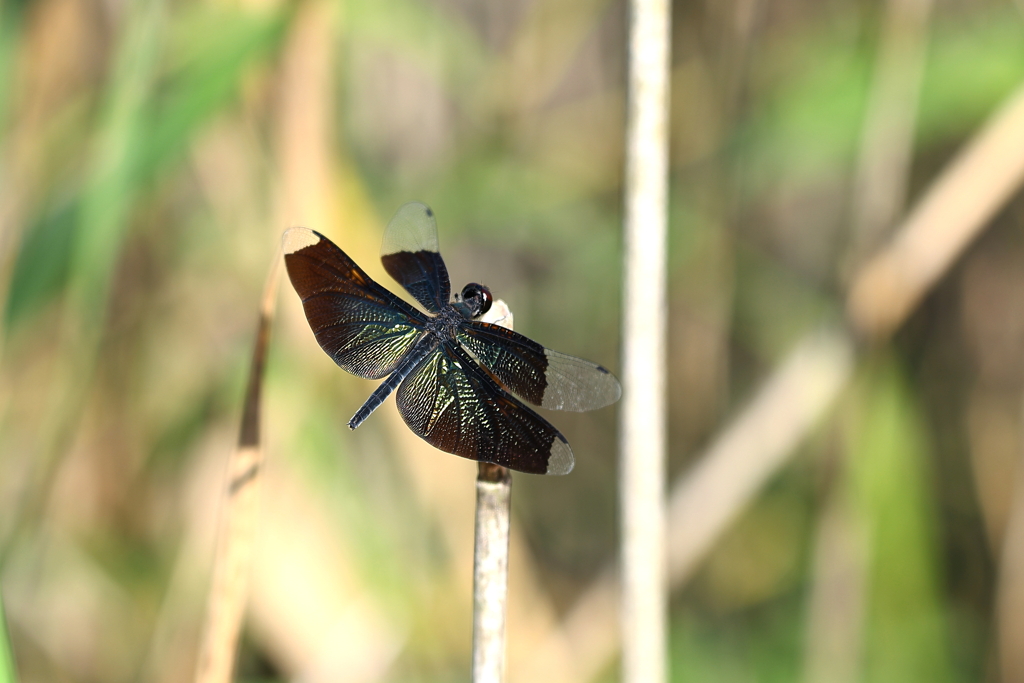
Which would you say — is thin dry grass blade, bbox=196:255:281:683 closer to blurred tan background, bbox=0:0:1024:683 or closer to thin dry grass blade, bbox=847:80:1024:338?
blurred tan background, bbox=0:0:1024:683

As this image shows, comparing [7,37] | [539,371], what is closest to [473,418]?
[539,371]

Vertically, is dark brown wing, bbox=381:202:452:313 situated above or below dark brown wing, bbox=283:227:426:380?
above

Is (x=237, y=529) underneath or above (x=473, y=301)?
underneath

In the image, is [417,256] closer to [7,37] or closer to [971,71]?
[7,37]

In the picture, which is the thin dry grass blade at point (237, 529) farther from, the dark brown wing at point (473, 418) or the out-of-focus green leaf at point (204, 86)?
the out-of-focus green leaf at point (204, 86)

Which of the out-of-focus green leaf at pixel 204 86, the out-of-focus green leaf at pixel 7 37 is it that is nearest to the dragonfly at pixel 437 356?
the out-of-focus green leaf at pixel 204 86

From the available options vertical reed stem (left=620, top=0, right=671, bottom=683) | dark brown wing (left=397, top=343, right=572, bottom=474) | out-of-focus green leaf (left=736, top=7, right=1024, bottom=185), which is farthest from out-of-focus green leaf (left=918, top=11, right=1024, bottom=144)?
dark brown wing (left=397, top=343, right=572, bottom=474)

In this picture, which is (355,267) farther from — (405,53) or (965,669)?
(965,669)
